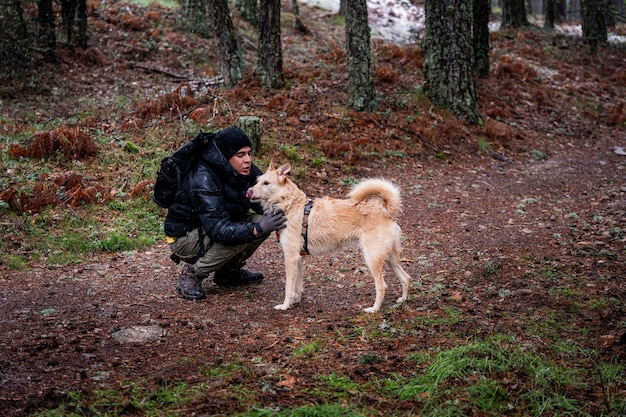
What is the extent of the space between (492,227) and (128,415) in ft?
24.6

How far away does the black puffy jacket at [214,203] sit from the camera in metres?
6.78

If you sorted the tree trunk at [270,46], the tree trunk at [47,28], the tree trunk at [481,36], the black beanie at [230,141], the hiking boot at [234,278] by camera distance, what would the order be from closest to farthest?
the black beanie at [230,141] → the hiking boot at [234,278] → the tree trunk at [270,46] → the tree trunk at [47,28] → the tree trunk at [481,36]

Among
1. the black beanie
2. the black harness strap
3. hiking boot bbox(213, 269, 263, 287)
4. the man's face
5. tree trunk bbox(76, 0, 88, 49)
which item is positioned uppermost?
tree trunk bbox(76, 0, 88, 49)

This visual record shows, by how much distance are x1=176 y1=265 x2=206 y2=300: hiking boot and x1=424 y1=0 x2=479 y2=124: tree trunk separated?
10209 millimetres

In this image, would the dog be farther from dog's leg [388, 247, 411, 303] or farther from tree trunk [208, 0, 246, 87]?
tree trunk [208, 0, 246, 87]

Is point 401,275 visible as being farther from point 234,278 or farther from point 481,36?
point 481,36

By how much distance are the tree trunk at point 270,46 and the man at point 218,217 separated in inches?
309

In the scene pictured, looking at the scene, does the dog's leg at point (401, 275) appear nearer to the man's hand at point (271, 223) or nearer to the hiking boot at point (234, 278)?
the man's hand at point (271, 223)

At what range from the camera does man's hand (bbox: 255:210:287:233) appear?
21.7ft

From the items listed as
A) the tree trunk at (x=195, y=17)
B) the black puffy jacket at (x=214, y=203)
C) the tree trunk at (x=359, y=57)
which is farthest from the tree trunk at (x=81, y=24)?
the black puffy jacket at (x=214, y=203)

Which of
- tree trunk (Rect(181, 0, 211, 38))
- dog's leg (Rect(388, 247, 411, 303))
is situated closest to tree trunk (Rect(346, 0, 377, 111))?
dog's leg (Rect(388, 247, 411, 303))

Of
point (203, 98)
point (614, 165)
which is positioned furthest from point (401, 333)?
point (614, 165)

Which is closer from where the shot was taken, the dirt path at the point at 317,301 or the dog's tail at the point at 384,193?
the dirt path at the point at 317,301

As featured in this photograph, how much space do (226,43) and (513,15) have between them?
1680 cm
